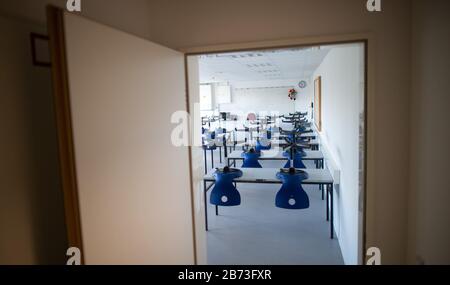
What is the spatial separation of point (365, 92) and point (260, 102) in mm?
13015

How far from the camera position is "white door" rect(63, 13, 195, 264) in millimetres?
1146

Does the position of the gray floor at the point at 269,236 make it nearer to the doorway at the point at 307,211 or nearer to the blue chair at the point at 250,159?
the doorway at the point at 307,211

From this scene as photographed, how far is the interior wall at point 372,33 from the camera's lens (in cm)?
171

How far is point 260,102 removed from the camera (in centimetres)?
1465

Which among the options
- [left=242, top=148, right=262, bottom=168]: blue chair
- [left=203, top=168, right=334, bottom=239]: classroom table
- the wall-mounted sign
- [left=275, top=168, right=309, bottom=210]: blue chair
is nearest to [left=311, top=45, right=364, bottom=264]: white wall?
[left=203, top=168, right=334, bottom=239]: classroom table

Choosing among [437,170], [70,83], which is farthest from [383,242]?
[70,83]

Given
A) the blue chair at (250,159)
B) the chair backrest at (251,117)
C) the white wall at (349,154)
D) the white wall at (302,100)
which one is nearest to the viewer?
the white wall at (349,154)

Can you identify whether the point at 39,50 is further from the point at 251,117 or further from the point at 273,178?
the point at 251,117

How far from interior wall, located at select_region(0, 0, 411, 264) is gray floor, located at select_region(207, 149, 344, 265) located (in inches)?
54.9

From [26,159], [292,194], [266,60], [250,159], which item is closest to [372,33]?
[26,159]

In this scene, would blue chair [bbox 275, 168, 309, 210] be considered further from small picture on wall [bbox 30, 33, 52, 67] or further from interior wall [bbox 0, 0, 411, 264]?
small picture on wall [bbox 30, 33, 52, 67]

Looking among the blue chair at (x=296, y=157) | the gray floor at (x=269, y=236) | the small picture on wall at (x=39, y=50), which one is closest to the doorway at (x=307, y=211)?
the gray floor at (x=269, y=236)

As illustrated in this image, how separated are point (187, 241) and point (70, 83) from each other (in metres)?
1.47

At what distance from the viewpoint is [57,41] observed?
1.04m
